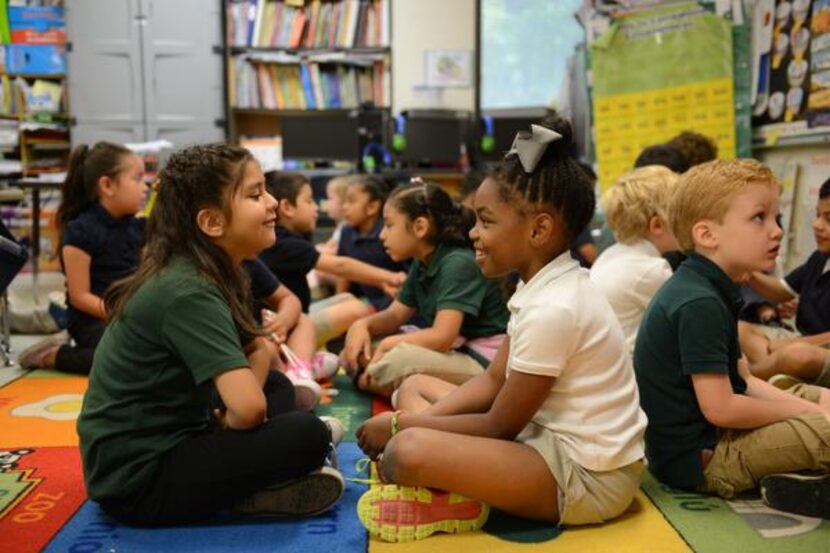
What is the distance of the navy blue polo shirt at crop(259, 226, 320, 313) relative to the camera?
2.74 m

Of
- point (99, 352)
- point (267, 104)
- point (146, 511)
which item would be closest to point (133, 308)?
point (99, 352)

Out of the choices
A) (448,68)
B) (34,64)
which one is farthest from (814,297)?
(34,64)

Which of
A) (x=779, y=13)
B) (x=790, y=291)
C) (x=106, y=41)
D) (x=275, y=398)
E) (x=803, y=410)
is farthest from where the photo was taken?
(x=106, y=41)

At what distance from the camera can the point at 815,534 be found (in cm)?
138

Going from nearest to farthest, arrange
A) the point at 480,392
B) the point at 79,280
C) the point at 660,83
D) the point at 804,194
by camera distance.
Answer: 1. the point at 480,392
2. the point at 79,280
3. the point at 804,194
4. the point at 660,83

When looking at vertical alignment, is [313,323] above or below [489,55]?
below

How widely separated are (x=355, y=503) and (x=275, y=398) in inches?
18.7

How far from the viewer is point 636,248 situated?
2.07m

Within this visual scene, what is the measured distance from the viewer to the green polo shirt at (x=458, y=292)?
2189 millimetres

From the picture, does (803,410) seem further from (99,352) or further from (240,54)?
(240,54)

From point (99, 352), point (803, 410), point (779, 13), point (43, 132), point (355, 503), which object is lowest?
point (355, 503)

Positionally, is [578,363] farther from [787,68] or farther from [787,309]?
[787,68]

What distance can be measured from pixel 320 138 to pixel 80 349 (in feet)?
10.5

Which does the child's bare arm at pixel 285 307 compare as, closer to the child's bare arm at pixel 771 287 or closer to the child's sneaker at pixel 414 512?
the child's sneaker at pixel 414 512
